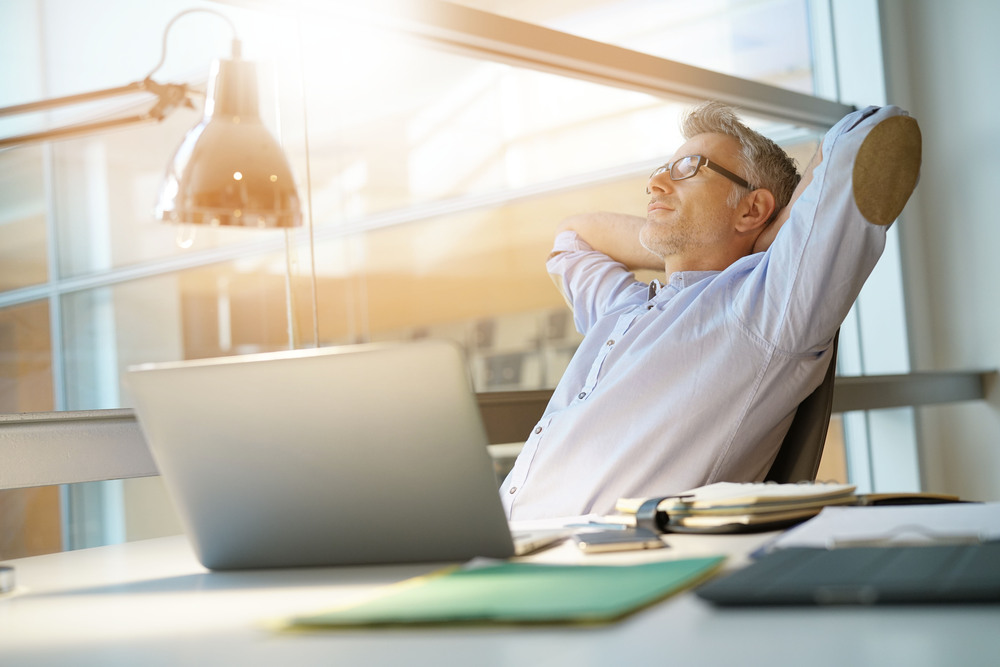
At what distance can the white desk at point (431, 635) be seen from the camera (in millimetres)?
462

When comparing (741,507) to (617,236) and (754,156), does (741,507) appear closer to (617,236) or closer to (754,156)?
(754,156)

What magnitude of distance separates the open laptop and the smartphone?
0.05m

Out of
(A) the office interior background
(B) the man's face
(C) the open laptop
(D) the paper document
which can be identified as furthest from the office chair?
(A) the office interior background

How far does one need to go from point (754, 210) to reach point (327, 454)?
4.31 feet

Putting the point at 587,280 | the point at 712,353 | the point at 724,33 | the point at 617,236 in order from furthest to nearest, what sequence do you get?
the point at 724,33, the point at 617,236, the point at 587,280, the point at 712,353

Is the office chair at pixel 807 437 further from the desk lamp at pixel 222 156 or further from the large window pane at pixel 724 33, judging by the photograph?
the large window pane at pixel 724 33

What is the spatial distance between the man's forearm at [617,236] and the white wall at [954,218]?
1813 mm

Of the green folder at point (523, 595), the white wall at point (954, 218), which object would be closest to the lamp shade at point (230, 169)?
the green folder at point (523, 595)

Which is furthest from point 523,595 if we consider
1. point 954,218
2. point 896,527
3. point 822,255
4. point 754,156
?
point 954,218

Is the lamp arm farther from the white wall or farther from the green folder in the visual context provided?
the white wall

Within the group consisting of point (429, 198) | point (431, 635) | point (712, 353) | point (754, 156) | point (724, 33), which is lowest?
point (431, 635)

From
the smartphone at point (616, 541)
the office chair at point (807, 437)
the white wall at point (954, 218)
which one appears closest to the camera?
the smartphone at point (616, 541)

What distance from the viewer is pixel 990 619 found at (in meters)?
0.49

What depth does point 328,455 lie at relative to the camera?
79 cm
